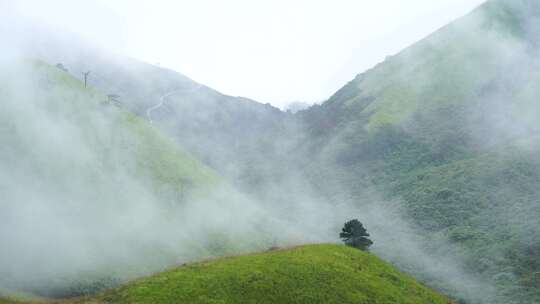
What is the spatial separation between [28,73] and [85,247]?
195 feet

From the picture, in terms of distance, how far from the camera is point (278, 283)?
165ft

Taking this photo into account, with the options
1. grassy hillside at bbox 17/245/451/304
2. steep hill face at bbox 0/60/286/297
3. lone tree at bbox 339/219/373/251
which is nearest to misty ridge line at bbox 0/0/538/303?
steep hill face at bbox 0/60/286/297

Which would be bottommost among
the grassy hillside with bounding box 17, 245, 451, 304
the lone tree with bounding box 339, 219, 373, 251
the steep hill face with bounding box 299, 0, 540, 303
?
the grassy hillside with bounding box 17, 245, 451, 304

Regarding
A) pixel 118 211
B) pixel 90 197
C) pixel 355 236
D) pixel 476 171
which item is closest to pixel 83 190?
pixel 90 197

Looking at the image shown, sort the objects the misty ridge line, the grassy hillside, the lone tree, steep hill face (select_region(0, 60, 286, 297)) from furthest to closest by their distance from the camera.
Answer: the lone tree
the misty ridge line
steep hill face (select_region(0, 60, 286, 297))
the grassy hillside

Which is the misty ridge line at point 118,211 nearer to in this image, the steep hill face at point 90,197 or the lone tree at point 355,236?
the steep hill face at point 90,197

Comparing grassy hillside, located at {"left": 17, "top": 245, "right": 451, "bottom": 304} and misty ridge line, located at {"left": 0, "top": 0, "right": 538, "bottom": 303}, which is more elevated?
misty ridge line, located at {"left": 0, "top": 0, "right": 538, "bottom": 303}

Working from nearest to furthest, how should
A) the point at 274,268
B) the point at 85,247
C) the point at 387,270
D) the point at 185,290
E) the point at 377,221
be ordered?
1. the point at 185,290
2. the point at 274,268
3. the point at 387,270
4. the point at 85,247
5. the point at 377,221

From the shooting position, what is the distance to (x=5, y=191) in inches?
3159

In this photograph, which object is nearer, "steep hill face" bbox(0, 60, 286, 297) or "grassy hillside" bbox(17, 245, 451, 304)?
"grassy hillside" bbox(17, 245, 451, 304)

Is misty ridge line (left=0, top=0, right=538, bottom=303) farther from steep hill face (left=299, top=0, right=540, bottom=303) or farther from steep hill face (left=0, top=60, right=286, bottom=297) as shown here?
steep hill face (left=299, top=0, right=540, bottom=303)

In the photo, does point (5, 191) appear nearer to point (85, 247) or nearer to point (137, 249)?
point (85, 247)

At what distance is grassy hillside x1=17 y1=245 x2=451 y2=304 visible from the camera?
4772 cm

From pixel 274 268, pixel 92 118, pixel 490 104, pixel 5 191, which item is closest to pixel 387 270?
pixel 274 268
